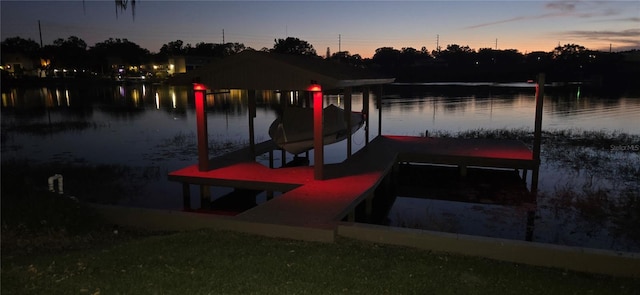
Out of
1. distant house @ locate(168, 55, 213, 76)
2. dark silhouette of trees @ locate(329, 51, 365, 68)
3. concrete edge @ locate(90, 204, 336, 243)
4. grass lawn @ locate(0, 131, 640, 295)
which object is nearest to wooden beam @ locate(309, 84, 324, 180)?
concrete edge @ locate(90, 204, 336, 243)

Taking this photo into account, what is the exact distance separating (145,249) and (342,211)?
158 inches

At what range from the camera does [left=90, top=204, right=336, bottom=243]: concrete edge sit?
7711 mm

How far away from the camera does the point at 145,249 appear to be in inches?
261

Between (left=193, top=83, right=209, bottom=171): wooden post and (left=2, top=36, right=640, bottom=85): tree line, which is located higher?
(left=2, top=36, right=640, bottom=85): tree line

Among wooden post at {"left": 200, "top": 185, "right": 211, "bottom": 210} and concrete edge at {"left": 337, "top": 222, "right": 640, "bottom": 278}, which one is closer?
concrete edge at {"left": 337, "top": 222, "right": 640, "bottom": 278}

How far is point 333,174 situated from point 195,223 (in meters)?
5.20

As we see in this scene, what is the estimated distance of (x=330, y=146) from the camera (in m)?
22.1

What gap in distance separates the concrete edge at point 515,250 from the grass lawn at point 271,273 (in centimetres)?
21

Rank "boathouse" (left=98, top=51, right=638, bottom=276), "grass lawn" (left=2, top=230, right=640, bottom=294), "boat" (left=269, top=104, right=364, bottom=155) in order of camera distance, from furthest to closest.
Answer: "boat" (left=269, top=104, right=364, bottom=155) → "boathouse" (left=98, top=51, right=638, bottom=276) → "grass lawn" (left=2, top=230, right=640, bottom=294)

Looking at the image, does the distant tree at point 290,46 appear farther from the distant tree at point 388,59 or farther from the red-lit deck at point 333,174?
the red-lit deck at point 333,174

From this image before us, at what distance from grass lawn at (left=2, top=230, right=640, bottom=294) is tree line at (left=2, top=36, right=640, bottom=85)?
65.0 metres

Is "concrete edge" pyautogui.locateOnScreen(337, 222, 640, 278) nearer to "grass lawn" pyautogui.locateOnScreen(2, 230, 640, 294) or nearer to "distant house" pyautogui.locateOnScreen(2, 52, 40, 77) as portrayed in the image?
"grass lawn" pyautogui.locateOnScreen(2, 230, 640, 294)

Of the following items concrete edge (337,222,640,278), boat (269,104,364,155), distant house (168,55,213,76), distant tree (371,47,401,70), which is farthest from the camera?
distant tree (371,47,401,70)

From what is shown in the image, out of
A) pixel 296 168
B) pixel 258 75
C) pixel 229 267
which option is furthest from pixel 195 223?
pixel 296 168
